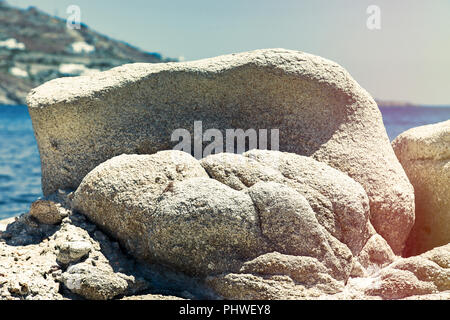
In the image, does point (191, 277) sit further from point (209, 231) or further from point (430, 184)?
point (430, 184)

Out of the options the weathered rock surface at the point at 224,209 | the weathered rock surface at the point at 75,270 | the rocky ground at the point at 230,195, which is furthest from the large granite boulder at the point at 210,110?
the weathered rock surface at the point at 75,270

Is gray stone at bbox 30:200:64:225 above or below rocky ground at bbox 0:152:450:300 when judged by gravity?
above

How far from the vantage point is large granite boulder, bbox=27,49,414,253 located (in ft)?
19.4

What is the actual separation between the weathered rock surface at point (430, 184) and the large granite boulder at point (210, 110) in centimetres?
35

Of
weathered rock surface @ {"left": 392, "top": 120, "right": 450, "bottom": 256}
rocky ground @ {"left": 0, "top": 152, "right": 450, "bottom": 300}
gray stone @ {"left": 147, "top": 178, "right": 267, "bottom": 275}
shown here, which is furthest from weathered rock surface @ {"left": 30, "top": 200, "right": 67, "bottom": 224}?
weathered rock surface @ {"left": 392, "top": 120, "right": 450, "bottom": 256}

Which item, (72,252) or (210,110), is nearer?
(72,252)

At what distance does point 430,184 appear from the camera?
6.13 m

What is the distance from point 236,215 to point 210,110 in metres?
1.74

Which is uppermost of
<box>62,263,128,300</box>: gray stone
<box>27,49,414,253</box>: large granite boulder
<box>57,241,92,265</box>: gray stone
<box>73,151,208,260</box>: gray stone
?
<box>27,49,414,253</box>: large granite boulder

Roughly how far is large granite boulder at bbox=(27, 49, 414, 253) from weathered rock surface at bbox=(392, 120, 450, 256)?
35cm

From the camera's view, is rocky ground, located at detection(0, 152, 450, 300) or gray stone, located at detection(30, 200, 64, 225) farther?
gray stone, located at detection(30, 200, 64, 225)

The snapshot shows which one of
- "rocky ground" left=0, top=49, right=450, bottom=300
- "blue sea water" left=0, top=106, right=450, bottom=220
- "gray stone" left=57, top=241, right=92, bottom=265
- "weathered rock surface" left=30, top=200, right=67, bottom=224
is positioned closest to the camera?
"rocky ground" left=0, top=49, right=450, bottom=300

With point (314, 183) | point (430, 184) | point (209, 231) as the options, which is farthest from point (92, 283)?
point (430, 184)

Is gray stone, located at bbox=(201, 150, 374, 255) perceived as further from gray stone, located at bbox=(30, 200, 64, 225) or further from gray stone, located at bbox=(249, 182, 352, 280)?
gray stone, located at bbox=(30, 200, 64, 225)
